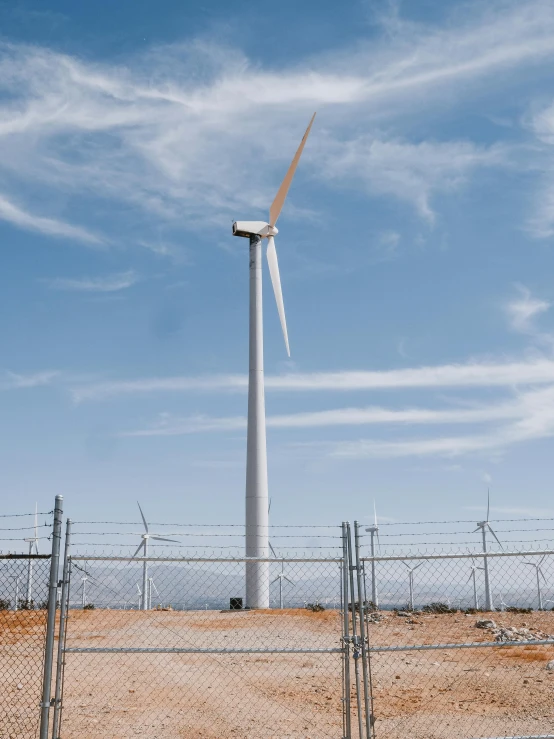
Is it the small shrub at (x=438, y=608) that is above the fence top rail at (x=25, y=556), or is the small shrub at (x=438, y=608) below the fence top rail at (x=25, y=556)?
below

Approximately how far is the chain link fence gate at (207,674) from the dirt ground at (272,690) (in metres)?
0.04

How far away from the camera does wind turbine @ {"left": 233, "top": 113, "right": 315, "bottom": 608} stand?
32.8 meters

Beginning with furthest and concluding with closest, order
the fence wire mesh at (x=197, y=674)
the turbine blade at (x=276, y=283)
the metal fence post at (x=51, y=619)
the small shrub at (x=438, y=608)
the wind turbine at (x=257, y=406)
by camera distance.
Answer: the turbine blade at (x=276, y=283) < the wind turbine at (x=257, y=406) < the small shrub at (x=438, y=608) < the fence wire mesh at (x=197, y=674) < the metal fence post at (x=51, y=619)

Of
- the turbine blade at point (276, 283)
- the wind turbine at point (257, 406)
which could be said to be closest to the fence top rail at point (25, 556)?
the wind turbine at point (257, 406)

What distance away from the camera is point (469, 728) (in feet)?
36.0

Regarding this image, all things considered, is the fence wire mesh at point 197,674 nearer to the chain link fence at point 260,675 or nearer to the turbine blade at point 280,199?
the chain link fence at point 260,675

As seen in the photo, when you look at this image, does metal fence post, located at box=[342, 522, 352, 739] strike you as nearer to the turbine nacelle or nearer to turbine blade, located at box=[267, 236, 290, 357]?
turbine blade, located at box=[267, 236, 290, 357]

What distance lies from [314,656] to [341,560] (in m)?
10.1

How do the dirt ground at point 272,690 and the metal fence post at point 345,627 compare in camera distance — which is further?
the dirt ground at point 272,690

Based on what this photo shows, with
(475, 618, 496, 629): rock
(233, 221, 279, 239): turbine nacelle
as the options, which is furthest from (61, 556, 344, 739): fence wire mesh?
(233, 221, 279, 239): turbine nacelle

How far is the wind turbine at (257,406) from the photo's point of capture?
32.8 metres

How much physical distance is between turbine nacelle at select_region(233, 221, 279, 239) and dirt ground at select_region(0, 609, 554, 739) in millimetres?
22997

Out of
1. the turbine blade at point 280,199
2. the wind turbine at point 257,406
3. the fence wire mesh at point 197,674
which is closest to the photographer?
the fence wire mesh at point 197,674

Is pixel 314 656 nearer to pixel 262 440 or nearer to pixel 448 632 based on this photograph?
pixel 448 632
